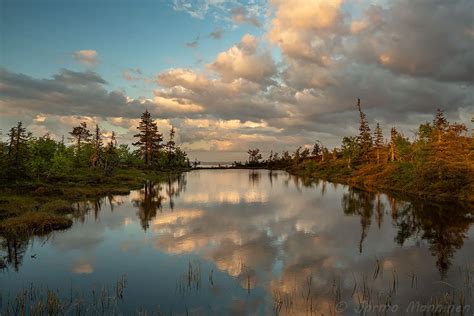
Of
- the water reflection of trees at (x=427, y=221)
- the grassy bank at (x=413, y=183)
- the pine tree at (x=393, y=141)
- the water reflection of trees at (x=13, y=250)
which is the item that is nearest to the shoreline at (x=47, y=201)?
the grassy bank at (x=413, y=183)

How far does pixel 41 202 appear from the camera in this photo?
41.8 metres

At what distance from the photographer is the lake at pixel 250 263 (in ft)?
53.9

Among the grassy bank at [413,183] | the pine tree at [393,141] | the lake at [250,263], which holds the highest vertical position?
the pine tree at [393,141]

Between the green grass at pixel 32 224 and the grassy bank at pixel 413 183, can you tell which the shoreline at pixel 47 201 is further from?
the grassy bank at pixel 413 183


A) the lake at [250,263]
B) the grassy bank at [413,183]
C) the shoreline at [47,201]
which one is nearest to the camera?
the lake at [250,263]

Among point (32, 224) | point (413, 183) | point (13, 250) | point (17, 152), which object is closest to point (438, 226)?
point (413, 183)

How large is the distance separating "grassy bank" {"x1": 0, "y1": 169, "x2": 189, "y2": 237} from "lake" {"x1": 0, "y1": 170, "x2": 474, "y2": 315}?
1.87 m

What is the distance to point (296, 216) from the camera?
42188 mm

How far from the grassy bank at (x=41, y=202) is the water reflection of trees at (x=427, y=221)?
91.9ft

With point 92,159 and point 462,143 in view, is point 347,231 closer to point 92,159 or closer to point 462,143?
point 462,143

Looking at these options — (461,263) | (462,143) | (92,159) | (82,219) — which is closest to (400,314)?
(461,263)

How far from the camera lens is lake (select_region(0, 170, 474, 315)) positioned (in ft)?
53.9

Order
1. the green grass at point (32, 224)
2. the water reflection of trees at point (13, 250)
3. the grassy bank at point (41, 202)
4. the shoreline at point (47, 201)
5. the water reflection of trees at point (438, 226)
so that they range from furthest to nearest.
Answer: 1. the shoreline at point (47, 201)
2. the grassy bank at point (41, 202)
3. the green grass at point (32, 224)
4. the water reflection of trees at point (438, 226)
5. the water reflection of trees at point (13, 250)

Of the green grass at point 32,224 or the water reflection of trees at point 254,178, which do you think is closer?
the green grass at point 32,224
